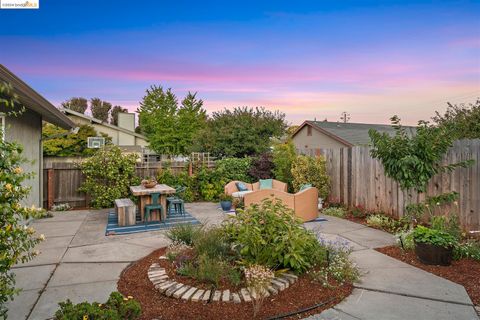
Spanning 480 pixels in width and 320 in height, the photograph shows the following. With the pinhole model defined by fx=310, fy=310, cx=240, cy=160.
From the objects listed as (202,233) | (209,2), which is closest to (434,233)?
(202,233)

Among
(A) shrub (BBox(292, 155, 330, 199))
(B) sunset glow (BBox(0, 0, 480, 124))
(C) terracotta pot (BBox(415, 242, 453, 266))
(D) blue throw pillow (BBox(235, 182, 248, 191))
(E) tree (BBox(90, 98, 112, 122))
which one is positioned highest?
(E) tree (BBox(90, 98, 112, 122))

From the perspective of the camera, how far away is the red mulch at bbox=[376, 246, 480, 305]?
3494 millimetres

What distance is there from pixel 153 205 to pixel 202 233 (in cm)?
339

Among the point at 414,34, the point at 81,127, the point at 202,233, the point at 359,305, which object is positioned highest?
the point at 414,34

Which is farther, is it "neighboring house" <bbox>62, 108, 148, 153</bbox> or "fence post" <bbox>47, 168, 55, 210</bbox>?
"neighboring house" <bbox>62, 108, 148, 153</bbox>

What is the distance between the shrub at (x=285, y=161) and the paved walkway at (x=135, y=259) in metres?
4.01

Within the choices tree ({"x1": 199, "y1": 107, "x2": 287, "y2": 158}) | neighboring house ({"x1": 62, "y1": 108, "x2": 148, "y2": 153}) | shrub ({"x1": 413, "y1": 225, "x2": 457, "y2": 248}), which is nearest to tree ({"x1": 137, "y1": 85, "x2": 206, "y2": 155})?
neighboring house ({"x1": 62, "y1": 108, "x2": 148, "y2": 153})

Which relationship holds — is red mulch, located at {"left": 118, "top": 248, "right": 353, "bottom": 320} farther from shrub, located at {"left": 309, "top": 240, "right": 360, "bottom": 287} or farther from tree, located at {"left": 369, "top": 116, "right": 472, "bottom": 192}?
tree, located at {"left": 369, "top": 116, "right": 472, "bottom": 192}

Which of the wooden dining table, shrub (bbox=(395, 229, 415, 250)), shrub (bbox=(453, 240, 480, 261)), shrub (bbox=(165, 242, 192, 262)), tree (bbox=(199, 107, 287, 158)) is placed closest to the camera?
shrub (bbox=(165, 242, 192, 262))

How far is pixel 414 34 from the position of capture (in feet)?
25.8

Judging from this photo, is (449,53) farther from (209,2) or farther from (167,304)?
(167,304)

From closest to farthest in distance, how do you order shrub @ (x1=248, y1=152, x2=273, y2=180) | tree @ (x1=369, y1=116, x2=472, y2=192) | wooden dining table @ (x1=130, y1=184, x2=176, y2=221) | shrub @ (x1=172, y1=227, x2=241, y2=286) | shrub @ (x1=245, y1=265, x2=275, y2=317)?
shrub @ (x1=245, y1=265, x2=275, y2=317) < shrub @ (x1=172, y1=227, x2=241, y2=286) < tree @ (x1=369, y1=116, x2=472, y2=192) < wooden dining table @ (x1=130, y1=184, x2=176, y2=221) < shrub @ (x1=248, y1=152, x2=273, y2=180)

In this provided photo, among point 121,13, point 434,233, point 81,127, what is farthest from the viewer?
point 81,127

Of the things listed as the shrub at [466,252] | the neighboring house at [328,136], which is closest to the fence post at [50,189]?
the shrub at [466,252]
